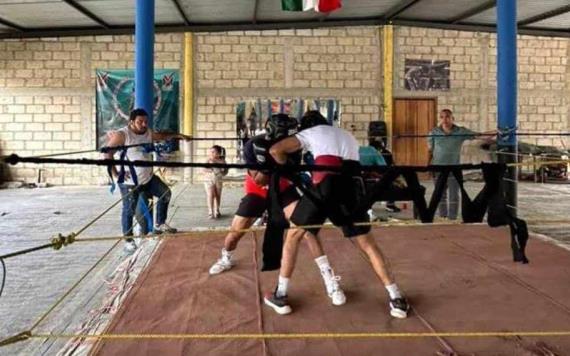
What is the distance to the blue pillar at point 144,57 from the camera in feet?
19.9

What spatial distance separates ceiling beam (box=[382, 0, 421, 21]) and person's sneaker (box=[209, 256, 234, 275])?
8.67 m

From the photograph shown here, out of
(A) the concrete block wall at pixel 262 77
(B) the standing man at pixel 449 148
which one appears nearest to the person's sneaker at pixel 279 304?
(B) the standing man at pixel 449 148

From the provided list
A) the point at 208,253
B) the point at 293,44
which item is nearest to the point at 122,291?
the point at 208,253

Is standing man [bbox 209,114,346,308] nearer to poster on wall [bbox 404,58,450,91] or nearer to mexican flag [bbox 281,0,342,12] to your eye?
mexican flag [bbox 281,0,342,12]

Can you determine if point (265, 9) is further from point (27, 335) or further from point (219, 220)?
point (27, 335)

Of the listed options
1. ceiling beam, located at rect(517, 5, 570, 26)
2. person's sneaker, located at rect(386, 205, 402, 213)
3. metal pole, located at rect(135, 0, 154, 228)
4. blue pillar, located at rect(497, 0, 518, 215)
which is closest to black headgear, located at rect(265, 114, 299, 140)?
metal pole, located at rect(135, 0, 154, 228)

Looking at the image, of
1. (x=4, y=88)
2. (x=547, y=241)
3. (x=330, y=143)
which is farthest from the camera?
(x=4, y=88)

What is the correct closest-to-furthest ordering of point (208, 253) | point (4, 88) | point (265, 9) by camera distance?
point (208, 253) < point (265, 9) < point (4, 88)

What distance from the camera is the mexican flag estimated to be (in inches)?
297

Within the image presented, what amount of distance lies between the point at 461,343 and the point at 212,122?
1068cm

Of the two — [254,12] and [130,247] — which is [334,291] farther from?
[254,12]

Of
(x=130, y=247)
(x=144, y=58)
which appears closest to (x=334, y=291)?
(x=130, y=247)

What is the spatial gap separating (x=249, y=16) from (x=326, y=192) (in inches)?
388

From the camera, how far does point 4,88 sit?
12.5 metres
